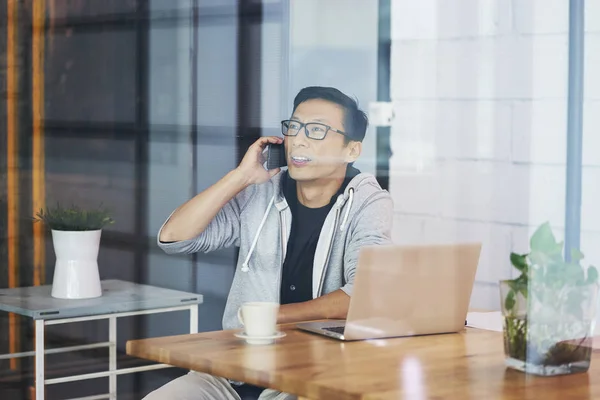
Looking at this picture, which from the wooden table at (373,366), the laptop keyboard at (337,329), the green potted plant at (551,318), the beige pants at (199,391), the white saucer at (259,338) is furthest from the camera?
the beige pants at (199,391)

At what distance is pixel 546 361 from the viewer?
59.4 inches

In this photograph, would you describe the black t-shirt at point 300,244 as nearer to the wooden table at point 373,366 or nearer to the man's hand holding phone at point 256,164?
the man's hand holding phone at point 256,164

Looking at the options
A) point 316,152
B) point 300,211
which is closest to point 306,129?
point 316,152

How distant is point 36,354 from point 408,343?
36.7 inches

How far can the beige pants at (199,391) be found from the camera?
1.93 metres

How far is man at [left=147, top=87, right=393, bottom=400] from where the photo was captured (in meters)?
2.15

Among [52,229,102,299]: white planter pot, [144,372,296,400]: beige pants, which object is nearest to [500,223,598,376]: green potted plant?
[144,372,296,400]: beige pants

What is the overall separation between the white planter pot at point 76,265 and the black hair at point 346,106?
1.84ft

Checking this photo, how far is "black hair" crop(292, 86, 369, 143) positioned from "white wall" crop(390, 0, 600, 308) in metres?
0.07

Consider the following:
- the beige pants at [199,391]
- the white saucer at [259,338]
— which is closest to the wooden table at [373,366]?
the white saucer at [259,338]

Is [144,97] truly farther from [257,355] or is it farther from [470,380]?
[470,380]

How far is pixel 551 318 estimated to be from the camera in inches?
60.2

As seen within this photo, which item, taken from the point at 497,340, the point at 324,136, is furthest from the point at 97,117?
the point at 497,340

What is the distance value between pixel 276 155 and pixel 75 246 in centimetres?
50
